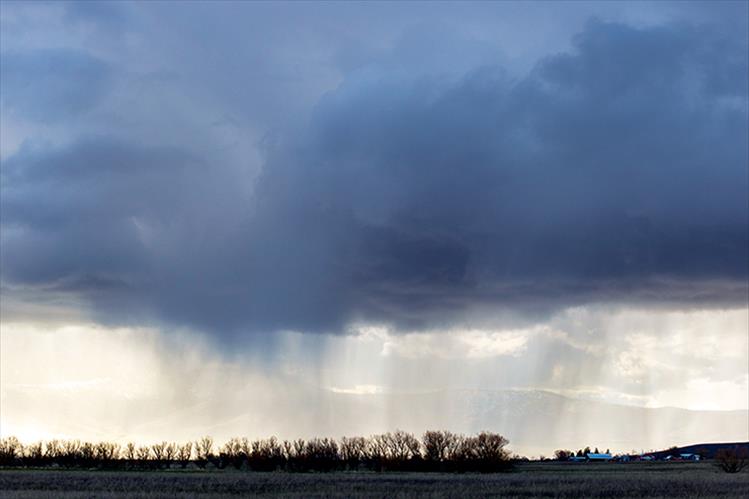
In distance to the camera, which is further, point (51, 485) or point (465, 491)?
point (51, 485)

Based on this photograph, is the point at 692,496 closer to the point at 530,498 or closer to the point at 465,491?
the point at 530,498

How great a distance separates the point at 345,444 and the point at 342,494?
412 ft

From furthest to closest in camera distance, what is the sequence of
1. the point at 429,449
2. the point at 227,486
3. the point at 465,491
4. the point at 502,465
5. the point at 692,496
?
the point at 429,449
the point at 502,465
the point at 227,486
the point at 465,491
the point at 692,496

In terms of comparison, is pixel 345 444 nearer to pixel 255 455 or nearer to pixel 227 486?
pixel 255 455

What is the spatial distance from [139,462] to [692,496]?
144448 millimetres

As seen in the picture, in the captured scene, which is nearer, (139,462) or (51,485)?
(51,485)

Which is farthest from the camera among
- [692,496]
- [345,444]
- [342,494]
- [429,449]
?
[345,444]

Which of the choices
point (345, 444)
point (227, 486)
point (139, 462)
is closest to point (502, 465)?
point (345, 444)

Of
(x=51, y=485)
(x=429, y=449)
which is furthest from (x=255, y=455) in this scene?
(x=51, y=485)

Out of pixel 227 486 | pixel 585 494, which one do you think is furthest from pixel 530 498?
pixel 227 486

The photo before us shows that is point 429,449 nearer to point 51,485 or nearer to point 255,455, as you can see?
point 255,455

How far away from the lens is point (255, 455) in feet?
635

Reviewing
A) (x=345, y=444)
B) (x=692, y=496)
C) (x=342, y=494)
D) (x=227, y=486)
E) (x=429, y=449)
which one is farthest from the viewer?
(x=345, y=444)

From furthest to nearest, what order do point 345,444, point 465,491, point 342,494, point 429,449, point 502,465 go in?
point 345,444
point 429,449
point 502,465
point 465,491
point 342,494
